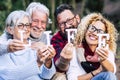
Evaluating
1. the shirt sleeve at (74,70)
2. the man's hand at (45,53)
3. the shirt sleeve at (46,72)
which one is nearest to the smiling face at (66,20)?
the shirt sleeve at (74,70)

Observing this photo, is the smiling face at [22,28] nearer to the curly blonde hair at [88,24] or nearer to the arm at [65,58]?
the arm at [65,58]

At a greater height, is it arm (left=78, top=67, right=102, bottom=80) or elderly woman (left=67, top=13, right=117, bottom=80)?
elderly woman (left=67, top=13, right=117, bottom=80)

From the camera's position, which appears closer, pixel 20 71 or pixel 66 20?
pixel 20 71

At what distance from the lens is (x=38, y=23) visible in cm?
558

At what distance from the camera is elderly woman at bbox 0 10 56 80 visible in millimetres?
4984

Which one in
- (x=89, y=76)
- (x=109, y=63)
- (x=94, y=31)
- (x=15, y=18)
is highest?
(x=15, y=18)

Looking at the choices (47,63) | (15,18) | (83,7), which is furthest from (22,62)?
(83,7)

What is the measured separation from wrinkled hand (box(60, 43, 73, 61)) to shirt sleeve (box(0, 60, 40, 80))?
26 cm

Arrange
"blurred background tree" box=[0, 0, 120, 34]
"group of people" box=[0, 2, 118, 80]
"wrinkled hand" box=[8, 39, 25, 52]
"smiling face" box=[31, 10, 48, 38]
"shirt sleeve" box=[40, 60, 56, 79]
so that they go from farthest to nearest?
"blurred background tree" box=[0, 0, 120, 34] < "smiling face" box=[31, 10, 48, 38] < "shirt sleeve" box=[40, 60, 56, 79] < "group of people" box=[0, 2, 118, 80] < "wrinkled hand" box=[8, 39, 25, 52]

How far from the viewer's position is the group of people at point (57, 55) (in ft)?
16.1

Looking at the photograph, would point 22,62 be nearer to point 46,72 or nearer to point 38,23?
point 46,72

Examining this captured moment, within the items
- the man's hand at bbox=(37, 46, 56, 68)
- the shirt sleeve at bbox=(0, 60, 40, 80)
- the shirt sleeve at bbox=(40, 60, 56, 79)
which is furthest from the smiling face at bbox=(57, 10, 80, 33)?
the man's hand at bbox=(37, 46, 56, 68)

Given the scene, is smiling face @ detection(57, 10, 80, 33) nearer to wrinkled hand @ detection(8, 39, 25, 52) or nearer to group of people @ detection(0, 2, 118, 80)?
group of people @ detection(0, 2, 118, 80)

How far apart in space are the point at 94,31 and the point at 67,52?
458 millimetres
